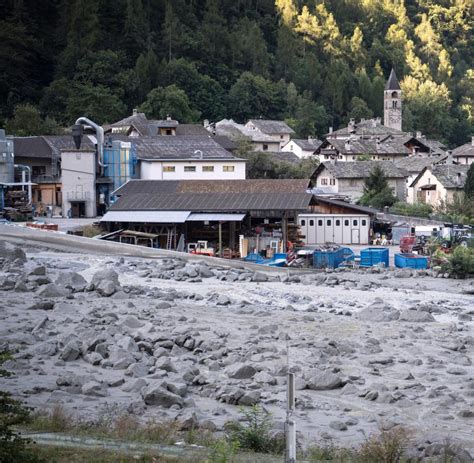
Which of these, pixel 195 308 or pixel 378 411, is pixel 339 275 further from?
pixel 378 411

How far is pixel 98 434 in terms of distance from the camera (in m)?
14.4

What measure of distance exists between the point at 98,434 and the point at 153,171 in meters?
41.8

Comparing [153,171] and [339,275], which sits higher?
[153,171]

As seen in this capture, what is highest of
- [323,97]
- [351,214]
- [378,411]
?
[323,97]

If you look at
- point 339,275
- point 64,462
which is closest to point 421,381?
point 64,462

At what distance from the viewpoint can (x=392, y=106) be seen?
10738 cm

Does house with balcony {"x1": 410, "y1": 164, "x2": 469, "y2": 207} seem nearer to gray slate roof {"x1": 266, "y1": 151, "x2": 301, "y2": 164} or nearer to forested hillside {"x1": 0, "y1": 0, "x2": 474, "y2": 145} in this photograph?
gray slate roof {"x1": 266, "y1": 151, "x2": 301, "y2": 164}

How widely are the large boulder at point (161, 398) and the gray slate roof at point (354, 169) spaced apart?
46.9 metres

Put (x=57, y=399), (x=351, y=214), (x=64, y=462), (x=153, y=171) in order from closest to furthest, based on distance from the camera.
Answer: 1. (x=64, y=462)
2. (x=57, y=399)
3. (x=351, y=214)
4. (x=153, y=171)

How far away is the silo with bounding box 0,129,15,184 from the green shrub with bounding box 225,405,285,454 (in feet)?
132

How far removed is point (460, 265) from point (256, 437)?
85.2ft

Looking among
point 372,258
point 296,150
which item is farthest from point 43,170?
point 296,150

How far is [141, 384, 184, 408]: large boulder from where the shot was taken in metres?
17.4

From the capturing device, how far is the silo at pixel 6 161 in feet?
177
